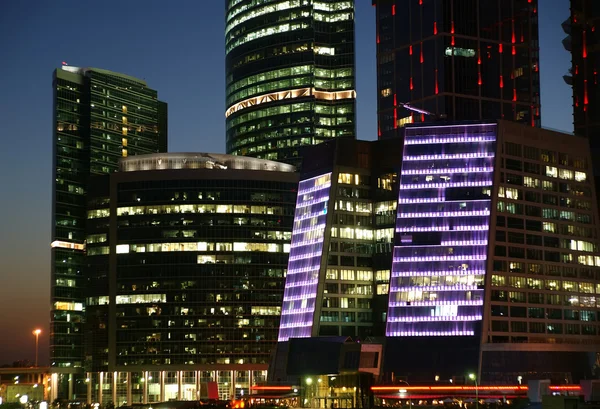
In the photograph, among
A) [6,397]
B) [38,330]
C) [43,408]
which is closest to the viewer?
[43,408]

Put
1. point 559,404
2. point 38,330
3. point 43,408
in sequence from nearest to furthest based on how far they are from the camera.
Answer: point 43,408 → point 559,404 → point 38,330

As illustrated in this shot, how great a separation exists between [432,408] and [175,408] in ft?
139

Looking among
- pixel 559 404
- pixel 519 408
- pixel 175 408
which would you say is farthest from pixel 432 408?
pixel 559 404

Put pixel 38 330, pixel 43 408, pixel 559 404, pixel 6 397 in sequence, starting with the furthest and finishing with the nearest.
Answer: pixel 6 397 < pixel 38 330 < pixel 559 404 < pixel 43 408

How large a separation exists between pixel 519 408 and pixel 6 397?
82.6m

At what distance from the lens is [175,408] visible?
196 meters

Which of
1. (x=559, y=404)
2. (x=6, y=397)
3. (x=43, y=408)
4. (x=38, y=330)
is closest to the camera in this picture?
(x=43, y=408)

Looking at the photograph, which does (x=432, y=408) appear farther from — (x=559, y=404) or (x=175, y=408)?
(x=559, y=404)

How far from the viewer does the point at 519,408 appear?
194125 mm

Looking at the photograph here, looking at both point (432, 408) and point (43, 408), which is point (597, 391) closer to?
point (432, 408)

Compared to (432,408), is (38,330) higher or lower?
higher

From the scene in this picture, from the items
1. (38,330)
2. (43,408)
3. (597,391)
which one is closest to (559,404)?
(43,408)

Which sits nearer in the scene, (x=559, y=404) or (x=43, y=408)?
(x=43, y=408)

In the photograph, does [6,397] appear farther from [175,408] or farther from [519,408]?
[519,408]
